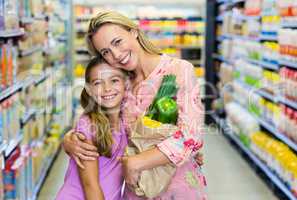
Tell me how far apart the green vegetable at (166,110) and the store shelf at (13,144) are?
1.61 meters

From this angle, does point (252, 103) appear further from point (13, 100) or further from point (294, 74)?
point (13, 100)

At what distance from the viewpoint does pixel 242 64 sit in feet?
19.5

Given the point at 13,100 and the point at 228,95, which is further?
the point at 228,95

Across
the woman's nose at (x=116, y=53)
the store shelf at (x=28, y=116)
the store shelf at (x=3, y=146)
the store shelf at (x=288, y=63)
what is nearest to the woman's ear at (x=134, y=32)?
the woman's nose at (x=116, y=53)

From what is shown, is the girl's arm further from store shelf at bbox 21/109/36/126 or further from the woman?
store shelf at bbox 21/109/36/126

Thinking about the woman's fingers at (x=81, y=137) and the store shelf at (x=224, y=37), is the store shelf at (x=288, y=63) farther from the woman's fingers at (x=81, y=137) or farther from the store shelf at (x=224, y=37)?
the woman's fingers at (x=81, y=137)

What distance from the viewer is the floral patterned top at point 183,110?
5.77ft

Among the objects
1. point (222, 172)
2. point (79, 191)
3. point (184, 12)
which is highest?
point (184, 12)

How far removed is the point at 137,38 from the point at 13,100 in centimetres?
185

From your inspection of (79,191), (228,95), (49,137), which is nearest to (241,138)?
(228,95)

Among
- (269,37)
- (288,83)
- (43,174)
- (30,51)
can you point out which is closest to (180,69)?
(288,83)

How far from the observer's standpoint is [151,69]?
191 cm

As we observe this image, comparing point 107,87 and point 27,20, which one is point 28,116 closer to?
point 27,20

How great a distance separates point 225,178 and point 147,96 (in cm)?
323
